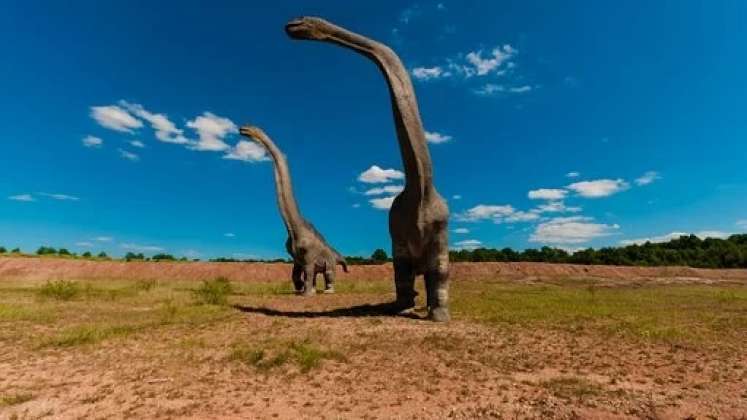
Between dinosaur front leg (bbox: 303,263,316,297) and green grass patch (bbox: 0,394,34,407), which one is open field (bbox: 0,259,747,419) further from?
dinosaur front leg (bbox: 303,263,316,297)

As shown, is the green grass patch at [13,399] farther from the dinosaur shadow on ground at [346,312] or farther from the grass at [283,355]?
the dinosaur shadow on ground at [346,312]

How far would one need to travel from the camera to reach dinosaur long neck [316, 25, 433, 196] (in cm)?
1121

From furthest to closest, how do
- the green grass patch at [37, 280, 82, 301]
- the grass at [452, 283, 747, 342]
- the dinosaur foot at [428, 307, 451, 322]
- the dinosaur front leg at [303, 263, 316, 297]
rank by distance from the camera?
the dinosaur front leg at [303, 263, 316, 297] → the green grass patch at [37, 280, 82, 301] → the dinosaur foot at [428, 307, 451, 322] → the grass at [452, 283, 747, 342]

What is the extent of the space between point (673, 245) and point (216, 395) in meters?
77.9

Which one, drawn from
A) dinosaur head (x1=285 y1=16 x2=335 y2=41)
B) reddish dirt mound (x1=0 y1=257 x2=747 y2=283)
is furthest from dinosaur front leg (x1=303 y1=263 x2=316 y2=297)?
reddish dirt mound (x1=0 y1=257 x2=747 y2=283)

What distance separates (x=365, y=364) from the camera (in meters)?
8.36

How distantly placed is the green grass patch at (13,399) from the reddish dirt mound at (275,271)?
3415 centimetres

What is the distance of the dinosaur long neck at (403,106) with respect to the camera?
11.2 metres

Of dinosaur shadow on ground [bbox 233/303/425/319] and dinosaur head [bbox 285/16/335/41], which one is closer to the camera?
dinosaur head [bbox 285/16/335/41]

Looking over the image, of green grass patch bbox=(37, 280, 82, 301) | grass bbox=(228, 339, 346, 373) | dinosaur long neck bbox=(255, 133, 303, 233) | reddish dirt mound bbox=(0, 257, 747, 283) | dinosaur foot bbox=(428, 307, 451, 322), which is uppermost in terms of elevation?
dinosaur long neck bbox=(255, 133, 303, 233)

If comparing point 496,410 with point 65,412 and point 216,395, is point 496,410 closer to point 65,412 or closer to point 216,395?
point 216,395

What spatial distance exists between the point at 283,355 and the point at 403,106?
5.69 m

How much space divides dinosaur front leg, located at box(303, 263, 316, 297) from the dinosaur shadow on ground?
353 centimetres

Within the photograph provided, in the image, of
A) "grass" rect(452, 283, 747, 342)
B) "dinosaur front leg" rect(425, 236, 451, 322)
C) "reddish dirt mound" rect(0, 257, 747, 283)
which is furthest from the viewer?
"reddish dirt mound" rect(0, 257, 747, 283)
